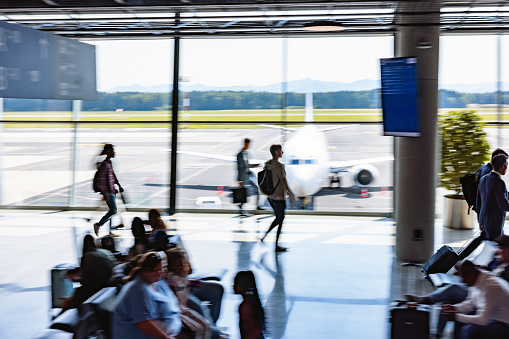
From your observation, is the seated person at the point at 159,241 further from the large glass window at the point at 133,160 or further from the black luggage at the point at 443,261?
the large glass window at the point at 133,160

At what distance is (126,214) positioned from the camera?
15.1 meters

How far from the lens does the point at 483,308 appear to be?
523cm

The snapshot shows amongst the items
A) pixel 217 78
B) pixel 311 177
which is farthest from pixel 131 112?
pixel 311 177

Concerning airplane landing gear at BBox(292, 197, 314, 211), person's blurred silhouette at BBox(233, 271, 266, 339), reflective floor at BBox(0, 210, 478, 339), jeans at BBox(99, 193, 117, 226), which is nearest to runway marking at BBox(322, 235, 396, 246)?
reflective floor at BBox(0, 210, 478, 339)

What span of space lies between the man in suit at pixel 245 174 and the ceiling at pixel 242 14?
2850mm

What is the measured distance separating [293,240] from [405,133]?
366 centimetres

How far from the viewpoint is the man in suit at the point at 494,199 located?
8.41m

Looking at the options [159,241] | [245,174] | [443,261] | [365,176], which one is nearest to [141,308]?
[159,241]

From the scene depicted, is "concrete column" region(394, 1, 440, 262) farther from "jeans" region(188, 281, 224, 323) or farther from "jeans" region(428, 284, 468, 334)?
"jeans" region(188, 281, 224, 323)

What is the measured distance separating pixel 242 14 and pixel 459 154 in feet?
17.6

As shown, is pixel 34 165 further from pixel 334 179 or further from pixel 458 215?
pixel 458 215

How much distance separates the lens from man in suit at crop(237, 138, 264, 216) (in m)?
14.3

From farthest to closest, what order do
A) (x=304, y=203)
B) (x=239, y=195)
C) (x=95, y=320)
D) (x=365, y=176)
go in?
1. (x=365, y=176)
2. (x=304, y=203)
3. (x=239, y=195)
4. (x=95, y=320)

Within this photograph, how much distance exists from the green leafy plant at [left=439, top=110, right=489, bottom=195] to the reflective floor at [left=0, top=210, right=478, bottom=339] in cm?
119
